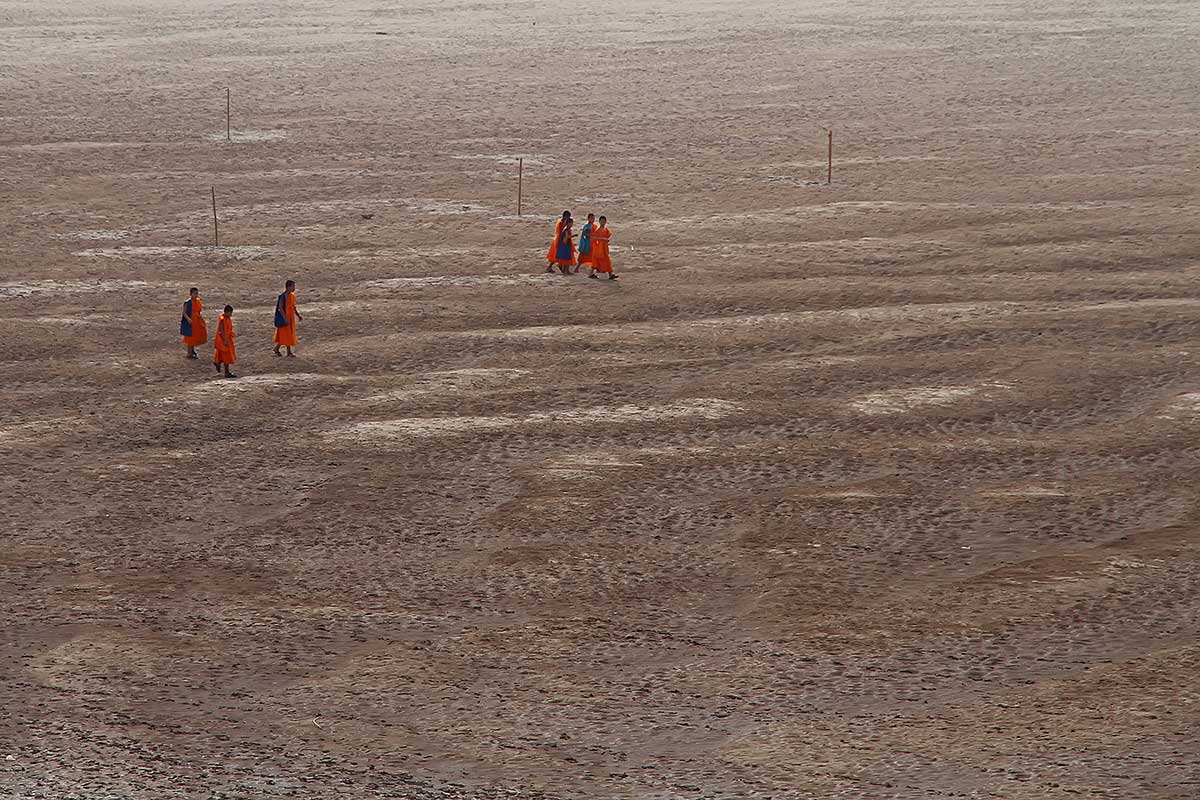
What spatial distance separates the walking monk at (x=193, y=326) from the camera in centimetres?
2167

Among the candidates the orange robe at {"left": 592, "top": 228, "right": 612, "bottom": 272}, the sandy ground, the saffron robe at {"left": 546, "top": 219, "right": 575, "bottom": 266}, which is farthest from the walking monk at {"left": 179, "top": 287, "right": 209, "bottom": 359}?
the orange robe at {"left": 592, "top": 228, "right": 612, "bottom": 272}

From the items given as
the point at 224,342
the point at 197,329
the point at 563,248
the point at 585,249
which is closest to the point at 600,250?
the point at 585,249

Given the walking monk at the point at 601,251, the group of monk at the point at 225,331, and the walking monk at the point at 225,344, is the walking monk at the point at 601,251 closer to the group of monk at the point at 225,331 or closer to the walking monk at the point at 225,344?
the group of monk at the point at 225,331

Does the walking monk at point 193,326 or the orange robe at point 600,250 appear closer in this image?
the walking monk at point 193,326

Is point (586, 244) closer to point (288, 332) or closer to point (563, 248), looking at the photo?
point (563, 248)

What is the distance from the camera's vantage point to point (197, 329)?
21.9m

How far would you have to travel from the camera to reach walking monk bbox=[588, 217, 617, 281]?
25.6 m

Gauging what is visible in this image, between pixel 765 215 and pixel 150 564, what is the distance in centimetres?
1599

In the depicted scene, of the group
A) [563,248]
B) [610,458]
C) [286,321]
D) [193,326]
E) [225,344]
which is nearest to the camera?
[610,458]

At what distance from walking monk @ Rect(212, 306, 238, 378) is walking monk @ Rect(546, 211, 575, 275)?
20.4ft

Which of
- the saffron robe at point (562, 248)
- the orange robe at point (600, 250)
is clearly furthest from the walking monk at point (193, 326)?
the orange robe at point (600, 250)

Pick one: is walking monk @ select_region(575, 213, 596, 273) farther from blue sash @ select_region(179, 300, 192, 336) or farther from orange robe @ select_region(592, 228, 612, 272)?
blue sash @ select_region(179, 300, 192, 336)

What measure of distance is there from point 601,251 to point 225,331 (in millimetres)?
6796

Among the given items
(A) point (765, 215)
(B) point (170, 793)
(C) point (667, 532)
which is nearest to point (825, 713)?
(C) point (667, 532)
